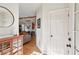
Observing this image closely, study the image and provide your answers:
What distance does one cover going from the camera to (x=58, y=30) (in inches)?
93.2

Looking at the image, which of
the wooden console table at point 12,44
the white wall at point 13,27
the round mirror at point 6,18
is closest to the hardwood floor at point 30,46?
the wooden console table at point 12,44

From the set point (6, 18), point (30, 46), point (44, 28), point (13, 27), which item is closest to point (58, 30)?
point (44, 28)

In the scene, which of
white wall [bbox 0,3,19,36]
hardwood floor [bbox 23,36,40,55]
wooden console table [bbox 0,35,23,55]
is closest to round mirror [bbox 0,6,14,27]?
white wall [bbox 0,3,19,36]

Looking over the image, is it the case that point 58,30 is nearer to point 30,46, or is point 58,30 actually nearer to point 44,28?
point 44,28

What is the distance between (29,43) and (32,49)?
147 mm

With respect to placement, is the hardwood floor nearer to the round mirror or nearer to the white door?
the white door

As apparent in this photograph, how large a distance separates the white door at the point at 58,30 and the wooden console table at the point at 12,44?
670mm

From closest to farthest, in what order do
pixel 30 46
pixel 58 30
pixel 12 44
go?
pixel 12 44, pixel 30 46, pixel 58 30

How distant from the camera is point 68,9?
221 centimetres

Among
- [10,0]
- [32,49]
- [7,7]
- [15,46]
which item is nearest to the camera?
[10,0]

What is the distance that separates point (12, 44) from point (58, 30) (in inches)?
40.1

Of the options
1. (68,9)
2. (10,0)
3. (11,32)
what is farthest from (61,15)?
(10,0)

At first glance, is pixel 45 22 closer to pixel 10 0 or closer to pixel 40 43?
pixel 40 43

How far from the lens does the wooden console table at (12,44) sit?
73.0 inches
